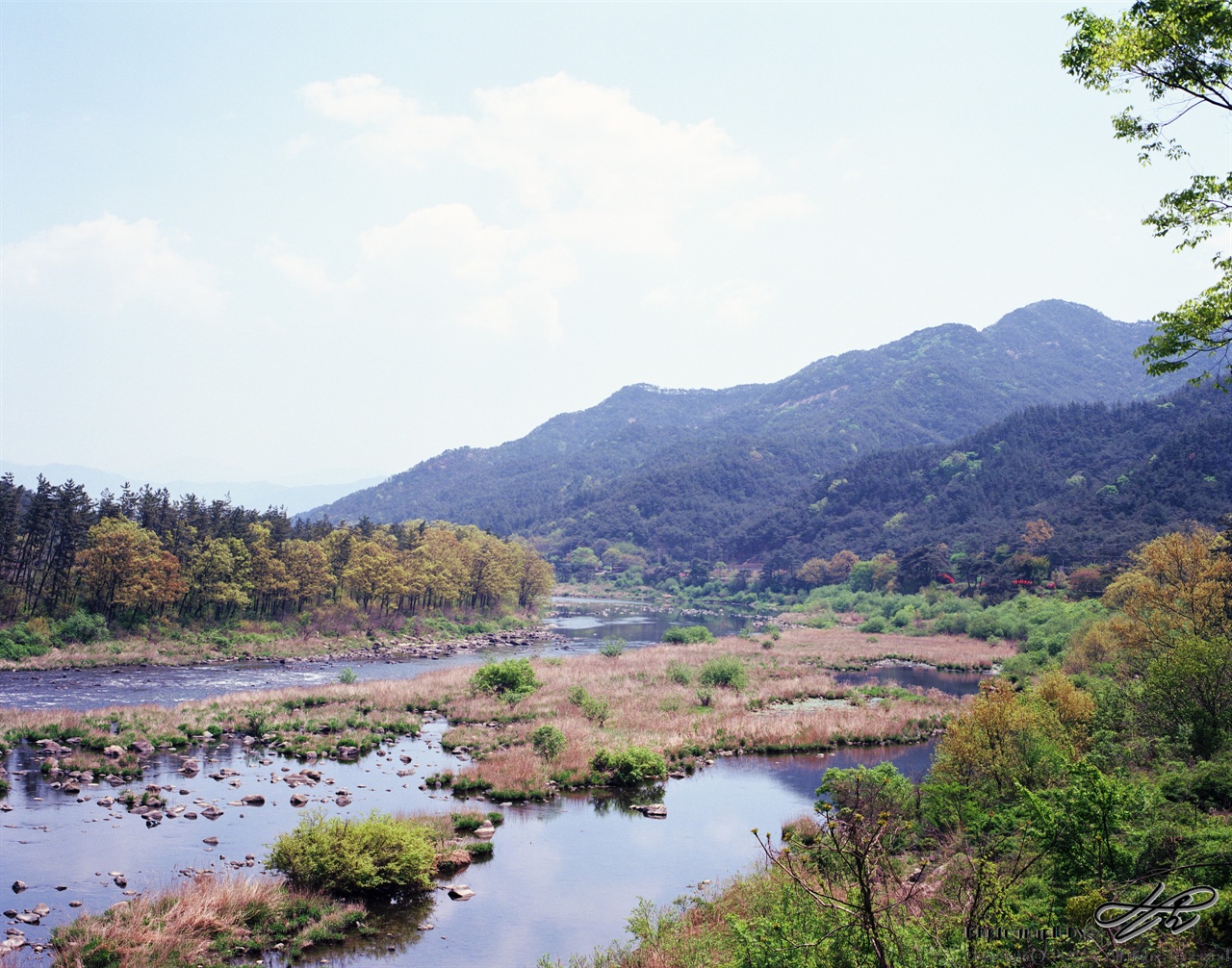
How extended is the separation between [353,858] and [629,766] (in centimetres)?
1325

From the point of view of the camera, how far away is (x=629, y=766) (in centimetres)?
2952

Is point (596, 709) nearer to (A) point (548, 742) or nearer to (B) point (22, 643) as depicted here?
(A) point (548, 742)

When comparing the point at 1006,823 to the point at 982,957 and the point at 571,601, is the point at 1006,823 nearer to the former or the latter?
the point at 982,957

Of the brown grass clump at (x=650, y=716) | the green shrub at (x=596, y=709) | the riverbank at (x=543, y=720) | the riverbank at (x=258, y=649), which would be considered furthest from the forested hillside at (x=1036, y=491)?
the riverbank at (x=258, y=649)

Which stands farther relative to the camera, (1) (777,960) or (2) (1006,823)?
(2) (1006,823)

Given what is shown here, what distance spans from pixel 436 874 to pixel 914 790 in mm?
13966

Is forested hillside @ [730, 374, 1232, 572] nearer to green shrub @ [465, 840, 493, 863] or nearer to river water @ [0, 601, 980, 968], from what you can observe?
river water @ [0, 601, 980, 968]

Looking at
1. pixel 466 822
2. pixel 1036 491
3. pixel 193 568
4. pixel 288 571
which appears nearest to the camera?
pixel 466 822

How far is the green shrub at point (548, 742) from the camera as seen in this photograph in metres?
31.0

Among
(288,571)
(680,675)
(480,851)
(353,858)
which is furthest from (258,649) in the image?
(353,858)

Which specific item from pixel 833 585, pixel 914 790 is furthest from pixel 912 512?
pixel 914 790

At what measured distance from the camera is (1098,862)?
11.9 m

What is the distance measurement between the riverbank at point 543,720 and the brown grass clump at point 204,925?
34.0 feet

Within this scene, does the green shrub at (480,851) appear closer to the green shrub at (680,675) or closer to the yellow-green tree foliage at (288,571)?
the green shrub at (680,675)
